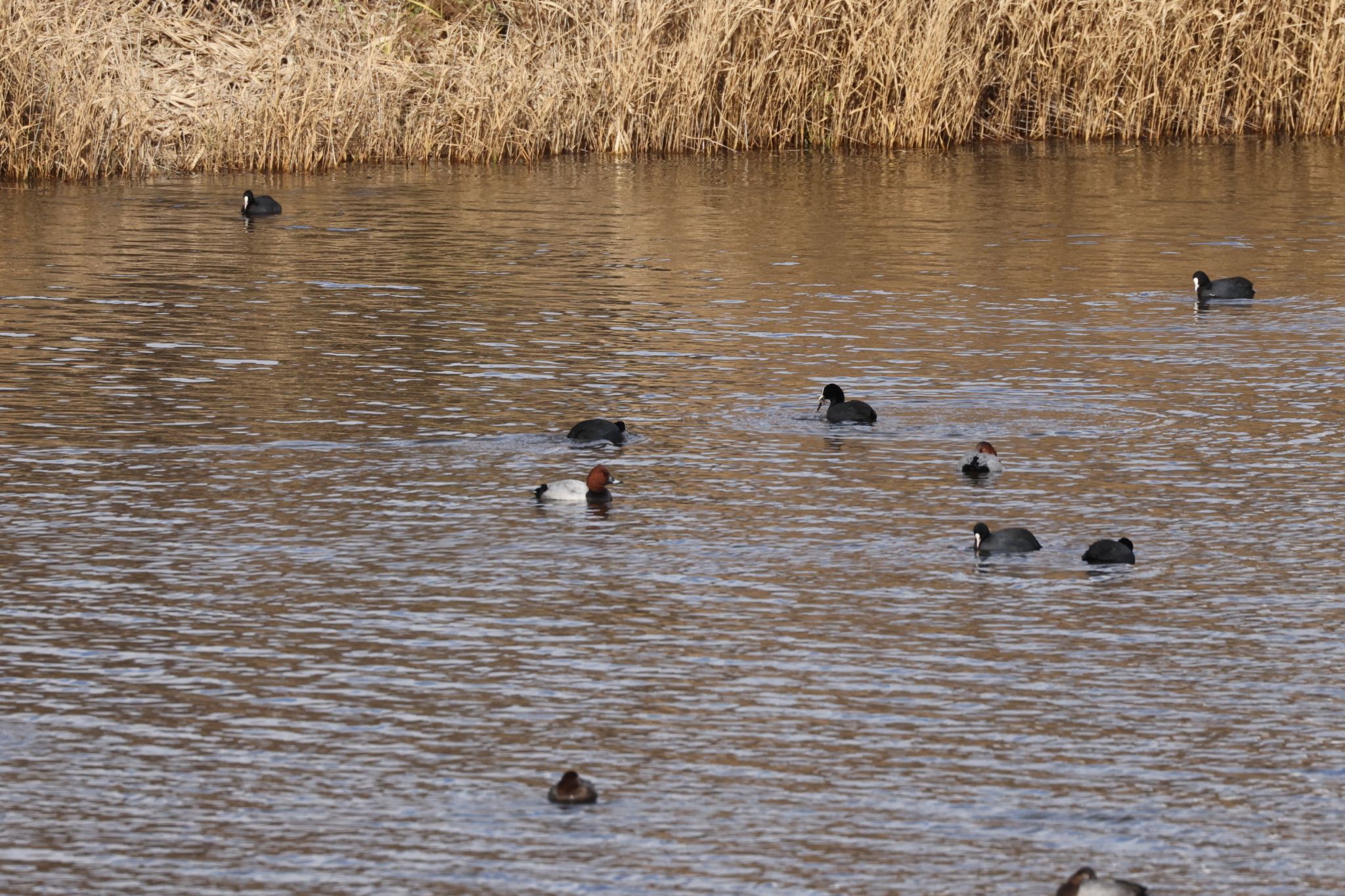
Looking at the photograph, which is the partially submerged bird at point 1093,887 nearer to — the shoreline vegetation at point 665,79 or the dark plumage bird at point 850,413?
the dark plumage bird at point 850,413

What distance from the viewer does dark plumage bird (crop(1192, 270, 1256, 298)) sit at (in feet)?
66.6

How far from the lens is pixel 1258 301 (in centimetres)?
2053

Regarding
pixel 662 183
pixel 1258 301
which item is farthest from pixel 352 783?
pixel 662 183

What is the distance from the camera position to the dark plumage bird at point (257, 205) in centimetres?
2578

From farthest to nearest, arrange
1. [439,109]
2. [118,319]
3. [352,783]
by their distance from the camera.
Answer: [439,109], [118,319], [352,783]

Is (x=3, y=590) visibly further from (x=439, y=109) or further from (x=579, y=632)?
(x=439, y=109)

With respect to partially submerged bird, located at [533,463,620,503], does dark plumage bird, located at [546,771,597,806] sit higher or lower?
lower

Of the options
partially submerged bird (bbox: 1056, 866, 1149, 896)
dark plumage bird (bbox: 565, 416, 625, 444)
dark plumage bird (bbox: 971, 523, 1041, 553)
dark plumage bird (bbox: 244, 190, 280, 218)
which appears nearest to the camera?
partially submerged bird (bbox: 1056, 866, 1149, 896)

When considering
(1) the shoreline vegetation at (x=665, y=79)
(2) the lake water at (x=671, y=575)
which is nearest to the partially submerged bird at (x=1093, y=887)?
(2) the lake water at (x=671, y=575)

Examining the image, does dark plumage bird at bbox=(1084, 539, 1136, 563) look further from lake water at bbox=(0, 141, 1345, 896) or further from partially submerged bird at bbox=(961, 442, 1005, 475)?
partially submerged bird at bbox=(961, 442, 1005, 475)

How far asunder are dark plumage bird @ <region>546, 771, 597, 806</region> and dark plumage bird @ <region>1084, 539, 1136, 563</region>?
425 cm

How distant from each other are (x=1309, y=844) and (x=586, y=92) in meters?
24.4

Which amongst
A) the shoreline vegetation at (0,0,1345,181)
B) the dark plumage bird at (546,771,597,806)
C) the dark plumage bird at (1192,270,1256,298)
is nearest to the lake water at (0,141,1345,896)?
the dark plumage bird at (546,771,597,806)

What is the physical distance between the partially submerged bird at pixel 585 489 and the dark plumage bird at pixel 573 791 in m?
4.83
